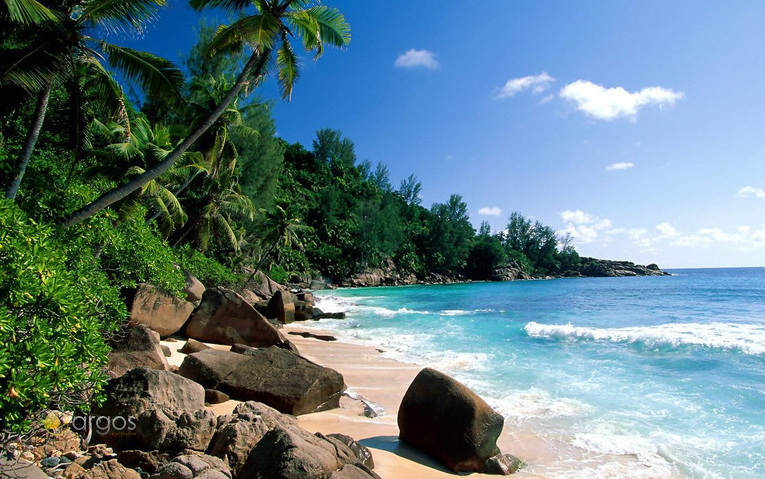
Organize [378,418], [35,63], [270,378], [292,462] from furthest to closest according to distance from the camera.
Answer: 1. [35,63]
2. [378,418]
3. [270,378]
4. [292,462]

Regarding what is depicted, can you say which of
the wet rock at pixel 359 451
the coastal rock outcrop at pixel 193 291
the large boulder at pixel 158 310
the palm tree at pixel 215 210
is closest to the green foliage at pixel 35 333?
the wet rock at pixel 359 451

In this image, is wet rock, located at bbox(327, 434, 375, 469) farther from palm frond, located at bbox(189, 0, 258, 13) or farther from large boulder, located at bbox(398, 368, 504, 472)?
palm frond, located at bbox(189, 0, 258, 13)

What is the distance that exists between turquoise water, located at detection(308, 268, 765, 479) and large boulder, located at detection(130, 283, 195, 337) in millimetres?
6281

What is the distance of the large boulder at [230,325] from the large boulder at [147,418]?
637 cm

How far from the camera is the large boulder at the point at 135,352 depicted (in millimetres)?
6602

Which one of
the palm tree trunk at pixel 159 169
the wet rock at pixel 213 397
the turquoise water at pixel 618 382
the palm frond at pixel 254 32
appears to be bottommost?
the turquoise water at pixel 618 382

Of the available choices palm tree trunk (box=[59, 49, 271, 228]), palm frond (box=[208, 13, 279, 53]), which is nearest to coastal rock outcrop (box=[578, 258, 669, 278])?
palm tree trunk (box=[59, 49, 271, 228])

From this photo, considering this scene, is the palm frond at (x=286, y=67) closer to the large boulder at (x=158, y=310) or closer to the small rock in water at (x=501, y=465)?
the large boulder at (x=158, y=310)

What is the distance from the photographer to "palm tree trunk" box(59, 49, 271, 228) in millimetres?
7363

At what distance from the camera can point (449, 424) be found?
595cm

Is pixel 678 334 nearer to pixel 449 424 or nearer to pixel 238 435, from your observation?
pixel 449 424

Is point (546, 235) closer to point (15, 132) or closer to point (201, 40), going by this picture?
point (201, 40)

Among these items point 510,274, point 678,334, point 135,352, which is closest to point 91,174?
point 135,352

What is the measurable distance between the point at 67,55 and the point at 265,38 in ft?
12.4
